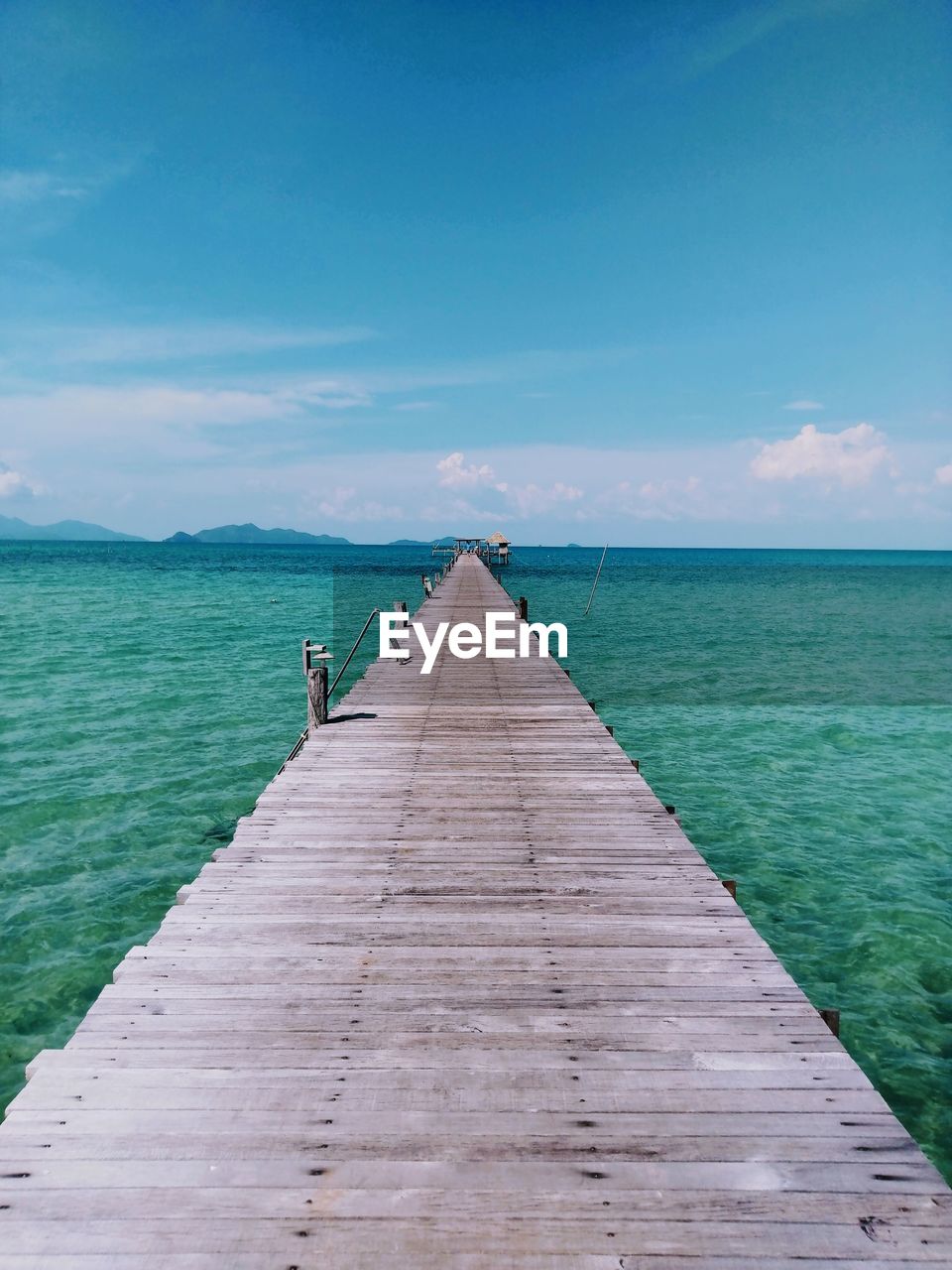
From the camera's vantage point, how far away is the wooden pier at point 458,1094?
9.20ft

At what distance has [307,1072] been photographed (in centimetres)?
367

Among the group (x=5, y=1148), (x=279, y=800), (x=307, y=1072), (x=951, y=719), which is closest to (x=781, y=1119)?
(x=307, y=1072)

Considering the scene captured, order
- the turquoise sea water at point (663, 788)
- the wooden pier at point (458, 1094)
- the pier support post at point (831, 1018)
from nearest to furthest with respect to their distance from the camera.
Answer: the wooden pier at point (458, 1094) → the pier support post at point (831, 1018) → the turquoise sea water at point (663, 788)

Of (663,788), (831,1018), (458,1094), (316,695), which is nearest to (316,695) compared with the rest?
(316,695)

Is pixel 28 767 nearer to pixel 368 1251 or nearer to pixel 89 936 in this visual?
pixel 89 936

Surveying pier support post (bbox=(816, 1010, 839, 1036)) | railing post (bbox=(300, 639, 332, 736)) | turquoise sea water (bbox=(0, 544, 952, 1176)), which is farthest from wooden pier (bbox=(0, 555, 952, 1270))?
railing post (bbox=(300, 639, 332, 736))

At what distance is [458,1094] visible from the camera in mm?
3510

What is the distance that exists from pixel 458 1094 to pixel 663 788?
1029cm

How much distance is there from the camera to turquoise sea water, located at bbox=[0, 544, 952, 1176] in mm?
7227

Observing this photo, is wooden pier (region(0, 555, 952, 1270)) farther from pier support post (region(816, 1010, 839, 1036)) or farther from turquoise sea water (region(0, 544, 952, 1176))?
turquoise sea water (region(0, 544, 952, 1176))

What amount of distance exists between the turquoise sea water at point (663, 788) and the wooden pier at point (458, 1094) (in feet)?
Answer: 8.99

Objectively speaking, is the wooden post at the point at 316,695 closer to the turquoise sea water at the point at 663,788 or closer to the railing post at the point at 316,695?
the railing post at the point at 316,695

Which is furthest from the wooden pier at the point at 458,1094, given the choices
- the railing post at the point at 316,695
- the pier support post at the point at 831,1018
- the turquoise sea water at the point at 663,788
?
the railing post at the point at 316,695

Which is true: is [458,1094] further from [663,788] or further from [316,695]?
[663,788]
